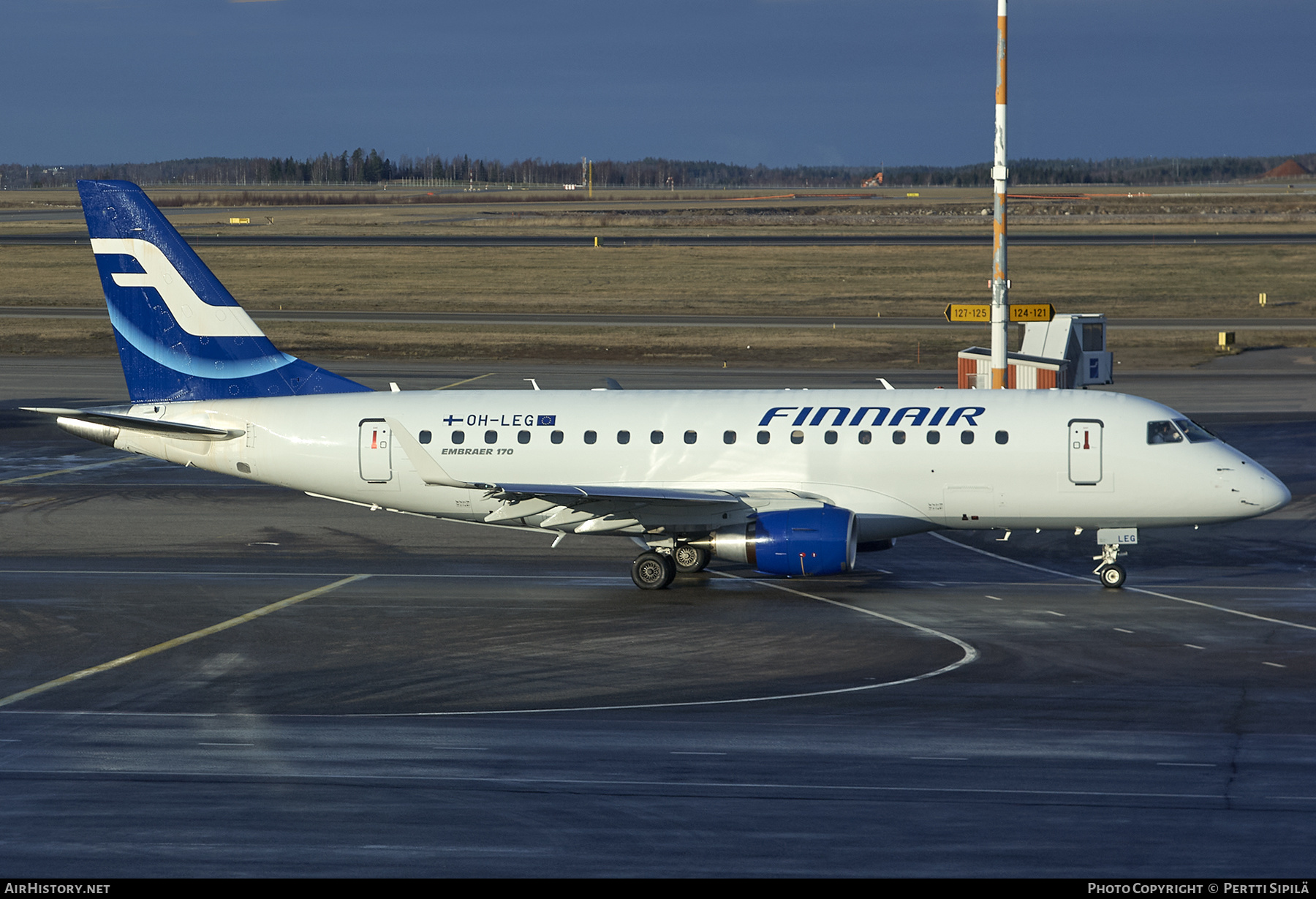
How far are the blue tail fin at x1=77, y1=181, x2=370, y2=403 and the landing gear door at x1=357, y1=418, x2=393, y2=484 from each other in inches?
96.2

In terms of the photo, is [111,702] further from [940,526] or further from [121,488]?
[121,488]

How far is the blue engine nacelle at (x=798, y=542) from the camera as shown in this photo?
96.7 feet

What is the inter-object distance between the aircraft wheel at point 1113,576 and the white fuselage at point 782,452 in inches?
45.6

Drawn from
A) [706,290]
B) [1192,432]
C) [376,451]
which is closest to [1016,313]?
[1192,432]

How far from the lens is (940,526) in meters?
31.7

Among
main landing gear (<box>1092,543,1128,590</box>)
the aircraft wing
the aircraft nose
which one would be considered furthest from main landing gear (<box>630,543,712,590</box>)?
the aircraft nose

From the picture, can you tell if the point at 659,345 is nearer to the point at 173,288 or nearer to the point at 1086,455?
the point at 173,288

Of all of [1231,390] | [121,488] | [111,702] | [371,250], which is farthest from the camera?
[371,250]

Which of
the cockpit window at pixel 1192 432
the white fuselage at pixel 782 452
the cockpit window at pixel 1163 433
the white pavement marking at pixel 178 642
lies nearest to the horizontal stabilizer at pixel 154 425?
the white fuselage at pixel 782 452

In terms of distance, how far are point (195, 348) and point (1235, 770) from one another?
82.2 feet

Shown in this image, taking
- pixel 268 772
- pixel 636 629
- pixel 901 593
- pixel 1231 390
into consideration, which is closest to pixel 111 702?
pixel 268 772

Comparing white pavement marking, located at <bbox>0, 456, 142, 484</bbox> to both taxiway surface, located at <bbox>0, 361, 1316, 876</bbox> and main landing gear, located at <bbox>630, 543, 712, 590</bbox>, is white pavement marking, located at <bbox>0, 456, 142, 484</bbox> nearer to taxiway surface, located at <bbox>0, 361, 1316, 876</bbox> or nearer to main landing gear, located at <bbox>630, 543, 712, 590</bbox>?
taxiway surface, located at <bbox>0, 361, 1316, 876</bbox>

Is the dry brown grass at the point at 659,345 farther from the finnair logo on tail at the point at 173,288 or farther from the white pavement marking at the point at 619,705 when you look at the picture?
the white pavement marking at the point at 619,705
